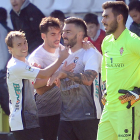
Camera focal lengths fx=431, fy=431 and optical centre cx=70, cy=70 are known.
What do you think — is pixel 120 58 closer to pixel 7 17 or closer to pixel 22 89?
pixel 22 89

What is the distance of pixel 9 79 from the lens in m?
5.18

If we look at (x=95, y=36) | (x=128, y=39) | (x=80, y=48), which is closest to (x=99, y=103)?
(x=80, y=48)

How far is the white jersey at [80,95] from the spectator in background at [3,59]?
2263 mm

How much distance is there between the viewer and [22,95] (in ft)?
16.9

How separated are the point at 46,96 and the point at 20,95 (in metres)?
0.66

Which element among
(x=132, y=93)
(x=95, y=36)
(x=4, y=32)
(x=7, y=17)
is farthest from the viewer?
(x=7, y=17)

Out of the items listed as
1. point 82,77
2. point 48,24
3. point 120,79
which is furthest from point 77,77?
point 48,24

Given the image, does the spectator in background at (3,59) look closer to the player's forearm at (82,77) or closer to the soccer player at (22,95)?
the soccer player at (22,95)

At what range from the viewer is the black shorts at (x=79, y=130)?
5.25m

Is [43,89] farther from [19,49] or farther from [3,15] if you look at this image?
[3,15]

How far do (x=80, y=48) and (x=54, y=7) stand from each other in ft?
10.5

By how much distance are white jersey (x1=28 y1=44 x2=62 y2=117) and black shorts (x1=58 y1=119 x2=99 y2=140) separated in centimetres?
50

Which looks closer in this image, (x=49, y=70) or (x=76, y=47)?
(x=49, y=70)

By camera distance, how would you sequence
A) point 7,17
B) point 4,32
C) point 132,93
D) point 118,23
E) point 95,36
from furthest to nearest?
point 7,17 < point 4,32 < point 95,36 < point 118,23 < point 132,93
